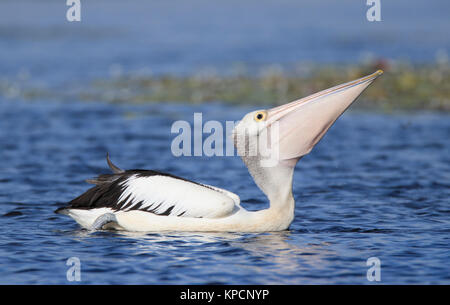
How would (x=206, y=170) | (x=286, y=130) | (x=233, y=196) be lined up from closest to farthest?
1. (x=286, y=130)
2. (x=233, y=196)
3. (x=206, y=170)

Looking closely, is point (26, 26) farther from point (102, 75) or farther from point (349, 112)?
point (349, 112)

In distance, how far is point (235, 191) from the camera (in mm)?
9273

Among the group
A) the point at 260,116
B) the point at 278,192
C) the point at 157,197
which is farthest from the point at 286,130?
the point at 157,197

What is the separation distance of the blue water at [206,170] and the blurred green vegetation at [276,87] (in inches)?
18.3

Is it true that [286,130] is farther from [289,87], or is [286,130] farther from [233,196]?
[289,87]

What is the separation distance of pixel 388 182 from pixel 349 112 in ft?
14.4

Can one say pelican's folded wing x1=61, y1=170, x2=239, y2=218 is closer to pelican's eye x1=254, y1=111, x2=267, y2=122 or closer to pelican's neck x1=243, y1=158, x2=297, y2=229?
pelican's neck x1=243, y1=158, x2=297, y2=229

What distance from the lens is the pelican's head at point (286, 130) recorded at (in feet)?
22.3

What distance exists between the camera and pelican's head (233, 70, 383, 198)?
6.79 metres

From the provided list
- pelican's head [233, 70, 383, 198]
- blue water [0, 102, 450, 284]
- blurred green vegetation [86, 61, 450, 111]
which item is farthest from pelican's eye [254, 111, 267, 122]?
blurred green vegetation [86, 61, 450, 111]

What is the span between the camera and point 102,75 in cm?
1748

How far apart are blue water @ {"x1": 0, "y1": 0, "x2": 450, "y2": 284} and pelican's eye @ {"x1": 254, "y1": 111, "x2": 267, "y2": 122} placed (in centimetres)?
103

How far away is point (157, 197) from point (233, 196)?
0.71 metres
